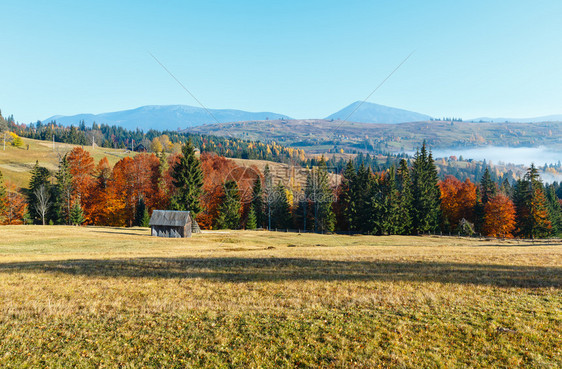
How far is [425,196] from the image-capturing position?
3162 inches

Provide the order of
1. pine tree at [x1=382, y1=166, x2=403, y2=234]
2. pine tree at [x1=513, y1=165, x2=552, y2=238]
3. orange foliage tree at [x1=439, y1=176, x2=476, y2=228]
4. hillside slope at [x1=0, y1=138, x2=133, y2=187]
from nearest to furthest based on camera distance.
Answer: pine tree at [x1=382, y1=166, x2=403, y2=234] → pine tree at [x1=513, y1=165, x2=552, y2=238] → orange foliage tree at [x1=439, y1=176, x2=476, y2=228] → hillside slope at [x1=0, y1=138, x2=133, y2=187]

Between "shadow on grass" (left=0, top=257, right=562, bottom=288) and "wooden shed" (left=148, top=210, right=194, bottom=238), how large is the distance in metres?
30.4

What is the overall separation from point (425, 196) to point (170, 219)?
58.9 metres

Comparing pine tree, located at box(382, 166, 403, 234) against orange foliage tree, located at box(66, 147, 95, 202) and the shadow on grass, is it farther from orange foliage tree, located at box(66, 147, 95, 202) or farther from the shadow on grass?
orange foliage tree, located at box(66, 147, 95, 202)

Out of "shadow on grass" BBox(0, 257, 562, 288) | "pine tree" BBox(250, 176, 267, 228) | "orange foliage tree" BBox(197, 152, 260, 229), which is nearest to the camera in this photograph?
"shadow on grass" BBox(0, 257, 562, 288)

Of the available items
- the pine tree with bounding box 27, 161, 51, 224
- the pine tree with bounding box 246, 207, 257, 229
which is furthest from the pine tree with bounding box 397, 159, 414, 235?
the pine tree with bounding box 27, 161, 51, 224

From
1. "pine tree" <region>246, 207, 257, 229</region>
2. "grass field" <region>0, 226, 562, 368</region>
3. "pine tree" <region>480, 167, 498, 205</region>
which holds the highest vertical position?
"grass field" <region>0, 226, 562, 368</region>

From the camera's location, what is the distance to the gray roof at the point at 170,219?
56219 mm

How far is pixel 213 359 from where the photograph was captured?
893 cm

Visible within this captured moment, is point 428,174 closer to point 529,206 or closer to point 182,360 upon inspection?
point 529,206

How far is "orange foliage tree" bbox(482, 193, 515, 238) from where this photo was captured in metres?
80.5

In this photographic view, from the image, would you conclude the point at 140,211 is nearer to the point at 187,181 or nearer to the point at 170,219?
the point at 187,181

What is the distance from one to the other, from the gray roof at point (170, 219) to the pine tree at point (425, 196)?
53.9 m

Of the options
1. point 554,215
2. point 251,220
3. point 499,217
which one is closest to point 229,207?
point 251,220
